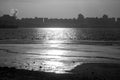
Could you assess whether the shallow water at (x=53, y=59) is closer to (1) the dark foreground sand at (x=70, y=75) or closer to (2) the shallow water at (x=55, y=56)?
(2) the shallow water at (x=55, y=56)

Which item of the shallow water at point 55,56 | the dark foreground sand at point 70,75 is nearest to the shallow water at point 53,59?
the shallow water at point 55,56

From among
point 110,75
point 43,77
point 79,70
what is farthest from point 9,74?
point 110,75

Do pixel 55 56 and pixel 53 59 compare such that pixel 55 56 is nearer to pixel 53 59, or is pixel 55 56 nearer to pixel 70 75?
pixel 53 59

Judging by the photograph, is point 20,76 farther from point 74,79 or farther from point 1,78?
point 74,79

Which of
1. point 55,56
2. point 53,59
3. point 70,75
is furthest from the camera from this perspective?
point 55,56

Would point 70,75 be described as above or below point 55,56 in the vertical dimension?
above

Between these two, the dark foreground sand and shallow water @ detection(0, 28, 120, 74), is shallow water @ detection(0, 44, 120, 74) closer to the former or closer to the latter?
Answer: shallow water @ detection(0, 28, 120, 74)

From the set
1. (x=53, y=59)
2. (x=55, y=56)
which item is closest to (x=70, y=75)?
(x=53, y=59)

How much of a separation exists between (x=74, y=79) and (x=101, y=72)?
349 cm

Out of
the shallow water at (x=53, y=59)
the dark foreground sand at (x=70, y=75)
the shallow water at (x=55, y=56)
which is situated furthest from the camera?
the shallow water at (x=55, y=56)

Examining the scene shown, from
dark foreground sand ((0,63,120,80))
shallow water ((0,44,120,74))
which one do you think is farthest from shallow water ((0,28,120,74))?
dark foreground sand ((0,63,120,80))

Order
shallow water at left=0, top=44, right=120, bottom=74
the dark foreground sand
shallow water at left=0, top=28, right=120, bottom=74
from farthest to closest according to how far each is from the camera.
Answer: shallow water at left=0, top=28, right=120, bottom=74 < shallow water at left=0, top=44, right=120, bottom=74 < the dark foreground sand

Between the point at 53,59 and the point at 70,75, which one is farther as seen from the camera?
the point at 53,59

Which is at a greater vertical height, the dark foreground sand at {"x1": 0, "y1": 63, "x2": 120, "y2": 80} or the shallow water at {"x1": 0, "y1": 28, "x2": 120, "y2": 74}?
the dark foreground sand at {"x1": 0, "y1": 63, "x2": 120, "y2": 80}
